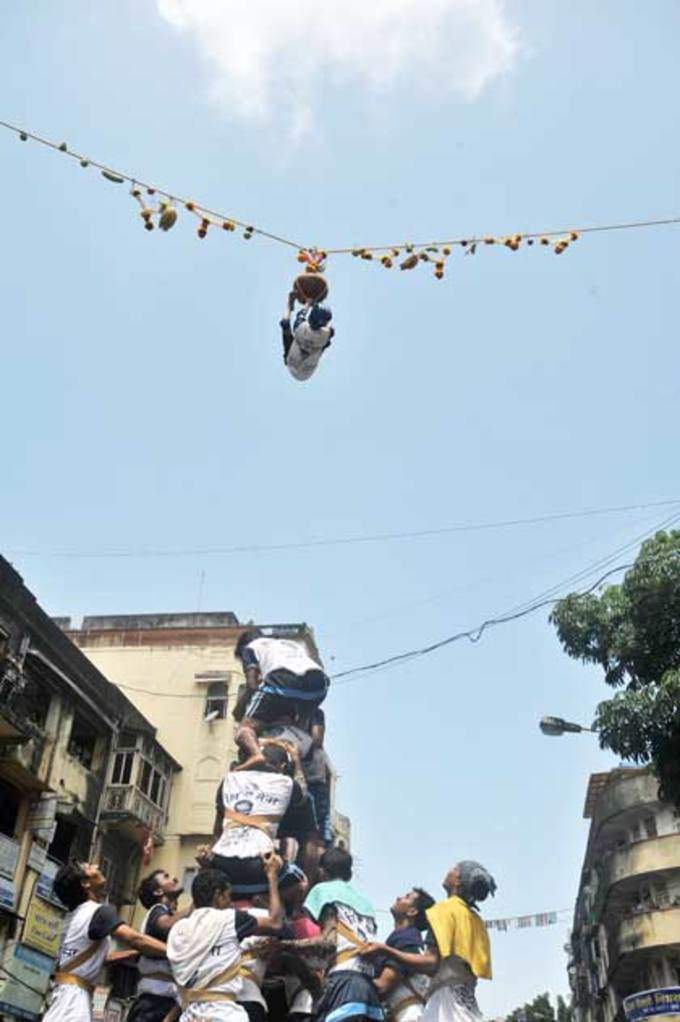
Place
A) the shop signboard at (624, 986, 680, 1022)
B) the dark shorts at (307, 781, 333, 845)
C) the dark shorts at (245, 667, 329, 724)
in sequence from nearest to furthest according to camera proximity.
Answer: the dark shorts at (307, 781, 333, 845) < the dark shorts at (245, 667, 329, 724) < the shop signboard at (624, 986, 680, 1022)

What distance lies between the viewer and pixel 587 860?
36000 mm

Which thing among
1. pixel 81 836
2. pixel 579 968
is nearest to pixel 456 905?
pixel 81 836

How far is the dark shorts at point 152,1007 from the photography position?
638 centimetres

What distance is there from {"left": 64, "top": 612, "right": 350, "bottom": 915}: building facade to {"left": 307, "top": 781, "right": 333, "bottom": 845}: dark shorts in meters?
10.5

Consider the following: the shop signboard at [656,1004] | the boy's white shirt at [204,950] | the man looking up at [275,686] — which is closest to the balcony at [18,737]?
the man looking up at [275,686]

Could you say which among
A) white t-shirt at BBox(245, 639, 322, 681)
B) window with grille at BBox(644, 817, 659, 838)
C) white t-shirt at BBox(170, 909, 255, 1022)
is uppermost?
window with grille at BBox(644, 817, 659, 838)

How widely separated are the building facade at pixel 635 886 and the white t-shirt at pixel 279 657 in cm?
1205

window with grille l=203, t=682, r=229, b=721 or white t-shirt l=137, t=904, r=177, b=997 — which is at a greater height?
window with grille l=203, t=682, r=229, b=721

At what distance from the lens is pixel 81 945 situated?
5586mm

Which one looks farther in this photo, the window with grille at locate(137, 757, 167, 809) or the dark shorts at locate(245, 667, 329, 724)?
the window with grille at locate(137, 757, 167, 809)

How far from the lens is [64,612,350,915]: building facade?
24.2 m

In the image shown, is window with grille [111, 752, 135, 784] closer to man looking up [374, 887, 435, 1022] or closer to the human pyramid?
the human pyramid

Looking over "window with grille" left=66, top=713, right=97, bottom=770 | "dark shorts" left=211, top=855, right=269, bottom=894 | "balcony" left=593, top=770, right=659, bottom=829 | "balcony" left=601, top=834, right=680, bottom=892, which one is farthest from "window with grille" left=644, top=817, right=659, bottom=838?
"dark shorts" left=211, top=855, right=269, bottom=894

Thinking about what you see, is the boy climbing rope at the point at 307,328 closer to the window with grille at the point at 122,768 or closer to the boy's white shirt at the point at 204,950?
the boy's white shirt at the point at 204,950
